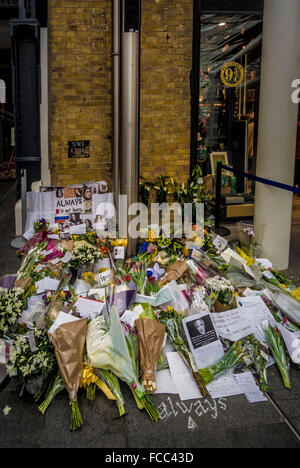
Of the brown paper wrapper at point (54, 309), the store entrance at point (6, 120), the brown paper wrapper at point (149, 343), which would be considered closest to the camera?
the brown paper wrapper at point (149, 343)

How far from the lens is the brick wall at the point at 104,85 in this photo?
19.9 ft

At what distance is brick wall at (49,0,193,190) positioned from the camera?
6.06 meters

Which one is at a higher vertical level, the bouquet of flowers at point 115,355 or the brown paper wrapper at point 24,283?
the brown paper wrapper at point 24,283

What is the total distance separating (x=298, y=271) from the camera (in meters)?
5.55

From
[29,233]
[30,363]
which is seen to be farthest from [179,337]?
[29,233]

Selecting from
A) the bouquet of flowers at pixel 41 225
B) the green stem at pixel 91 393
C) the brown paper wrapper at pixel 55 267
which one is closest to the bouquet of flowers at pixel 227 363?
the green stem at pixel 91 393

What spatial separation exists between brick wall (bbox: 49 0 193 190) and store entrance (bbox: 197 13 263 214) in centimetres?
78

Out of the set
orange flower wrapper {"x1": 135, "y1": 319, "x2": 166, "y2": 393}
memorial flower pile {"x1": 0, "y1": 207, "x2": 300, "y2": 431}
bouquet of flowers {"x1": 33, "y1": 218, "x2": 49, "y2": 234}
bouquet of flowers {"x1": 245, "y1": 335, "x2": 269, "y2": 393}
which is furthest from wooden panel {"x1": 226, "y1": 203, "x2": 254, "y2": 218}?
orange flower wrapper {"x1": 135, "y1": 319, "x2": 166, "y2": 393}

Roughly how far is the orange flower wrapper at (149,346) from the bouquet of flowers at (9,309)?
0.92 metres

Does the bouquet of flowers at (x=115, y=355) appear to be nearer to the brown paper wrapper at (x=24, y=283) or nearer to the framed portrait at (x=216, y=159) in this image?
the brown paper wrapper at (x=24, y=283)

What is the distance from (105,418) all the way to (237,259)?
7.45 ft

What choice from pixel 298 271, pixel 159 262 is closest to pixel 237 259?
pixel 159 262

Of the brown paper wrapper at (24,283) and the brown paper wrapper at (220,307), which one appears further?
the brown paper wrapper at (24,283)

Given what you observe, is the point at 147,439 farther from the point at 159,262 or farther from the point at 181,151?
the point at 181,151
